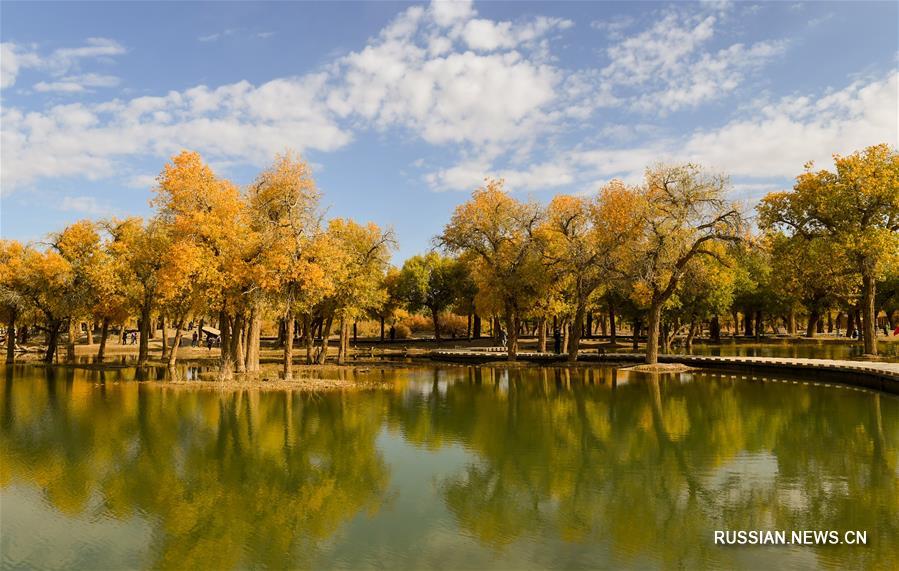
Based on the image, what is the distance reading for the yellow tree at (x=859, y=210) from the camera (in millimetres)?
44156

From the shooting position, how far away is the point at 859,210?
45812 millimetres

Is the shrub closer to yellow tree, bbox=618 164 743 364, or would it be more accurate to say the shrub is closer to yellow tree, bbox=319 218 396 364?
yellow tree, bbox=319 218 396 364

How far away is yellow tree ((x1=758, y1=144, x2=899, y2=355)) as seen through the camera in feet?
145

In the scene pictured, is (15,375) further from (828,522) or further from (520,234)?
(828,522)

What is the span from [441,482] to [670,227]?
37082 millimetres

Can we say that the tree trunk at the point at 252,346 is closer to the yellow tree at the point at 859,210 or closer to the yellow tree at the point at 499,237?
the yellow tree at the point at 499,237

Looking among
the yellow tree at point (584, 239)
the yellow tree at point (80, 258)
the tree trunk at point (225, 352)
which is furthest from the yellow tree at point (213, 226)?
the yellow tree at point (584, 239)

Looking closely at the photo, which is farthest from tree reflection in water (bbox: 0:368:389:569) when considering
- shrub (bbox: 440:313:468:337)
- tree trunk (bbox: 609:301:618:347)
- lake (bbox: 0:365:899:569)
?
shrub (bbox: 440:313:468:337)

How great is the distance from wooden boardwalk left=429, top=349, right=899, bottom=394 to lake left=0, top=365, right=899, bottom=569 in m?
3.85

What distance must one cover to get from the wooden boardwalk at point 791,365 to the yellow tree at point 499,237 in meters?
8.73

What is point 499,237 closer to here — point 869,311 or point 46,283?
point 869,311

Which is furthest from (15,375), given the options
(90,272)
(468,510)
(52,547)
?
(468,510)

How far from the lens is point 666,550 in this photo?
11.9m

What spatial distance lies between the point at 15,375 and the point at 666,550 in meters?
51.5
